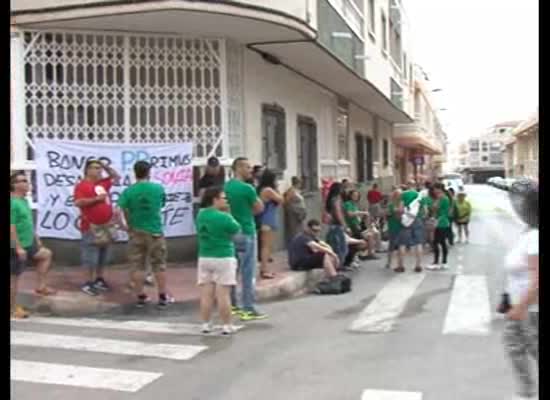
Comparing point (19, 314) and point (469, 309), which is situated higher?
point (19, 314)

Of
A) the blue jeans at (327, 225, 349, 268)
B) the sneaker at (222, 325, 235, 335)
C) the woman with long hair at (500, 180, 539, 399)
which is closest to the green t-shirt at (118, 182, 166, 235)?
the sneaker at (222, 325, 235, 335)

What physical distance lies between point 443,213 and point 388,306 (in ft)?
15.7

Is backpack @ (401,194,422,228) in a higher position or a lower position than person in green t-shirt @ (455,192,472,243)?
higher

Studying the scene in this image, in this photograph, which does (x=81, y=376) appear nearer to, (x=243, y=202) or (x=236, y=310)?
(x=236, y=310)

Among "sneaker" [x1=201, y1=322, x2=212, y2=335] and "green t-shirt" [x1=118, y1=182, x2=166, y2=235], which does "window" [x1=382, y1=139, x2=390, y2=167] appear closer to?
"green t-shirt" [x1=118, y1=182, x2=166, y2=235]

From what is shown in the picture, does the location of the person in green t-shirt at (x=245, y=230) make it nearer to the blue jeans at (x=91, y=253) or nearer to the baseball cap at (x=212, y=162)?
the blue jeans at (x=91, y=253)

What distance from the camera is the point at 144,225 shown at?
8633mm

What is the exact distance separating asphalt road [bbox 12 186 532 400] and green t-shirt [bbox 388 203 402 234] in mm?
3318

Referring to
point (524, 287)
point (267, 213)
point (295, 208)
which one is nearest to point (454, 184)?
point (295, 208)

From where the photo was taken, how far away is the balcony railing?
15.0 m

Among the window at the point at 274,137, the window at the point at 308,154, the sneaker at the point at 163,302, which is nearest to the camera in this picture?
the sneaker at the point at 163,302

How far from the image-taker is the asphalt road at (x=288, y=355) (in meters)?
5.66

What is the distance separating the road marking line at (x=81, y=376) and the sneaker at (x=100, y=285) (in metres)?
2.74

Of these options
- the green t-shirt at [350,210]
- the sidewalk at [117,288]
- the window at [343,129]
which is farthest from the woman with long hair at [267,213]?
the window at [343,129]
